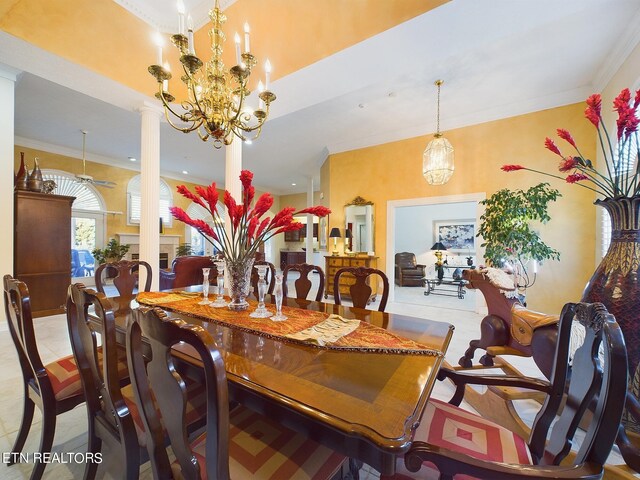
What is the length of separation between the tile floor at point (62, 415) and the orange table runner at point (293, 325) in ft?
2.61

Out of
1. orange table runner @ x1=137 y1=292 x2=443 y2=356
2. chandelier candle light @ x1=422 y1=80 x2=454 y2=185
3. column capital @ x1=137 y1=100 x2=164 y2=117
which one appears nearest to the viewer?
orange table runner @ x1=137 y1=292 x2=443 y2=356

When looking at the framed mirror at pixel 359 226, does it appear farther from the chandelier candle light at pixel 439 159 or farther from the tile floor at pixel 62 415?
the tile floor at pixel 62 415

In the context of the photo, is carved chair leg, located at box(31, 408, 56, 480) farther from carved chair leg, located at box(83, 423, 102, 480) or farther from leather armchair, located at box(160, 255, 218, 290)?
leather armchair, located at box(160, 255, 218, 290)

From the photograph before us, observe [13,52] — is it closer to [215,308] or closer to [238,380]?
[215,308]

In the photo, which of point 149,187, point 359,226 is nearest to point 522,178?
point 359,226

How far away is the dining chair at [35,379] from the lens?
116 centimetres

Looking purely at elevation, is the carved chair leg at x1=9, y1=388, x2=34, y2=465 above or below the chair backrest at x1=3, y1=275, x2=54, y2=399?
below

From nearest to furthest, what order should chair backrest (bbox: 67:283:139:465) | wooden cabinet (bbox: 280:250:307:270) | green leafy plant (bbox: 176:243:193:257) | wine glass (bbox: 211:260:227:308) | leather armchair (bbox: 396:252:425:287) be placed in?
chair backrest (bbox: 67:283:139:465) → wine glass (bbox: 211:260:227:308) → leather armchair (bbox: 396:252:425:287) → green leafy plant (bbox: 176:243:193:257) → wooden cabinet (bbox: 280:250:307:270)

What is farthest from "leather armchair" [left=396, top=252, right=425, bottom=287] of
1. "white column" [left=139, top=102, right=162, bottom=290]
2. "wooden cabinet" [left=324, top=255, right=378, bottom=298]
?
"white column" [left=139, top=102, right=162, bottom=290]

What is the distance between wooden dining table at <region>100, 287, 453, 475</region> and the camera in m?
0.64

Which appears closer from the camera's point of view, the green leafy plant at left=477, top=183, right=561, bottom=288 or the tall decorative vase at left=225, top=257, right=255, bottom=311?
the tall decorative vase at left=225, top=257, right=255, bottom=311

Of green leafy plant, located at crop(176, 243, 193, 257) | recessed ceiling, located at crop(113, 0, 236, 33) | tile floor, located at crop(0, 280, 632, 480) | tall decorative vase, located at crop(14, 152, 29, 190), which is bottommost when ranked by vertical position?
tile floor, located at crop(0, 280, 632, 480)

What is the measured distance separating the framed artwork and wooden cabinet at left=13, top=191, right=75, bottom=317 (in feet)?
28.5

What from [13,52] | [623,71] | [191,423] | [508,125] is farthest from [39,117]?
[623,71]
